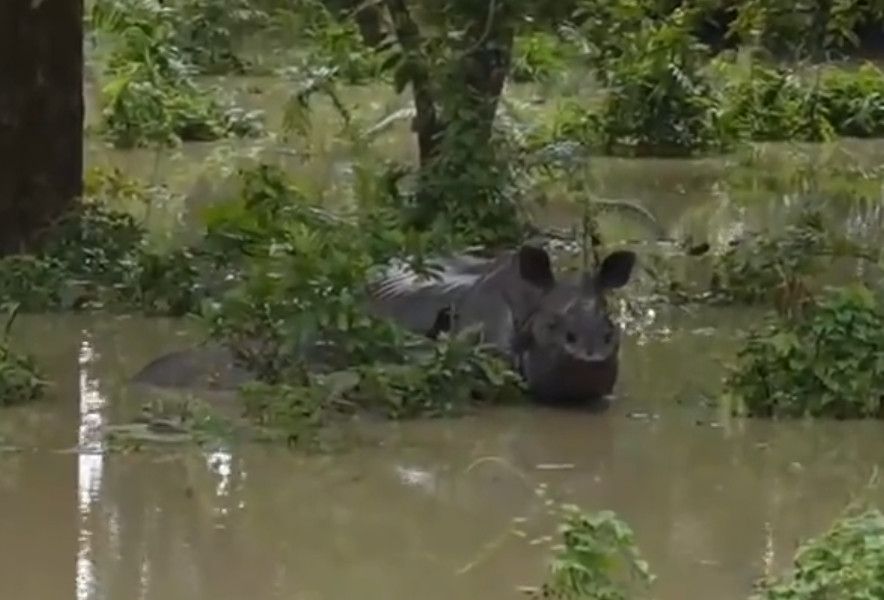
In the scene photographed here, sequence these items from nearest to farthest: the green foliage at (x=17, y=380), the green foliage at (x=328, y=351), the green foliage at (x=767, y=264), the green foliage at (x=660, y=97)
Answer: the green foliage at (x=328, y=351) < the green foliage at (x=17, y=380) < the green foliage at (x=767, y=264) < the green foliage at (x=660, y=97)

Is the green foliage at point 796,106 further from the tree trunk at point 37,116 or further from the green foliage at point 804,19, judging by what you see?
the tree trunk at point 37,116

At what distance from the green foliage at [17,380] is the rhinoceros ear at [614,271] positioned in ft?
6.85

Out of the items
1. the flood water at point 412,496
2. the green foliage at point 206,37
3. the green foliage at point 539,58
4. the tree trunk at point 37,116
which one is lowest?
the flood water at point 412,496

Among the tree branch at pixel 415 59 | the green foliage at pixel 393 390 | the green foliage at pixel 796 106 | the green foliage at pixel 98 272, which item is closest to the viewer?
the green foliage at pixel 393 390

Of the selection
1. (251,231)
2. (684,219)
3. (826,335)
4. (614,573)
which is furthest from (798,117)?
(614,573)

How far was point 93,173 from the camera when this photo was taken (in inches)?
555

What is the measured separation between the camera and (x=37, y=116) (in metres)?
10.9

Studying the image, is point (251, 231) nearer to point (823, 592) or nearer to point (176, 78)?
point (823, 592)

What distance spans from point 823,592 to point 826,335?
3135mm

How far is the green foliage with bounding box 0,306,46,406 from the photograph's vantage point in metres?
8.01

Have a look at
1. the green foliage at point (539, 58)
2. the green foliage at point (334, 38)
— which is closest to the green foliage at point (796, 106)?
the green foliage at point (539, 58)

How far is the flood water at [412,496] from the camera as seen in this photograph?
6.03 metres

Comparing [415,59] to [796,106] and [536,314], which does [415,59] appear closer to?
[536,314]

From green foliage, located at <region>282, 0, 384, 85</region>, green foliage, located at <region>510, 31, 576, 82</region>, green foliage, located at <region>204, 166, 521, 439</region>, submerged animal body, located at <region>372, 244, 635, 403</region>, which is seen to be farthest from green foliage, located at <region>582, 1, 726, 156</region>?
green foliage, located at <region>204, 166, 521, 439</region>
